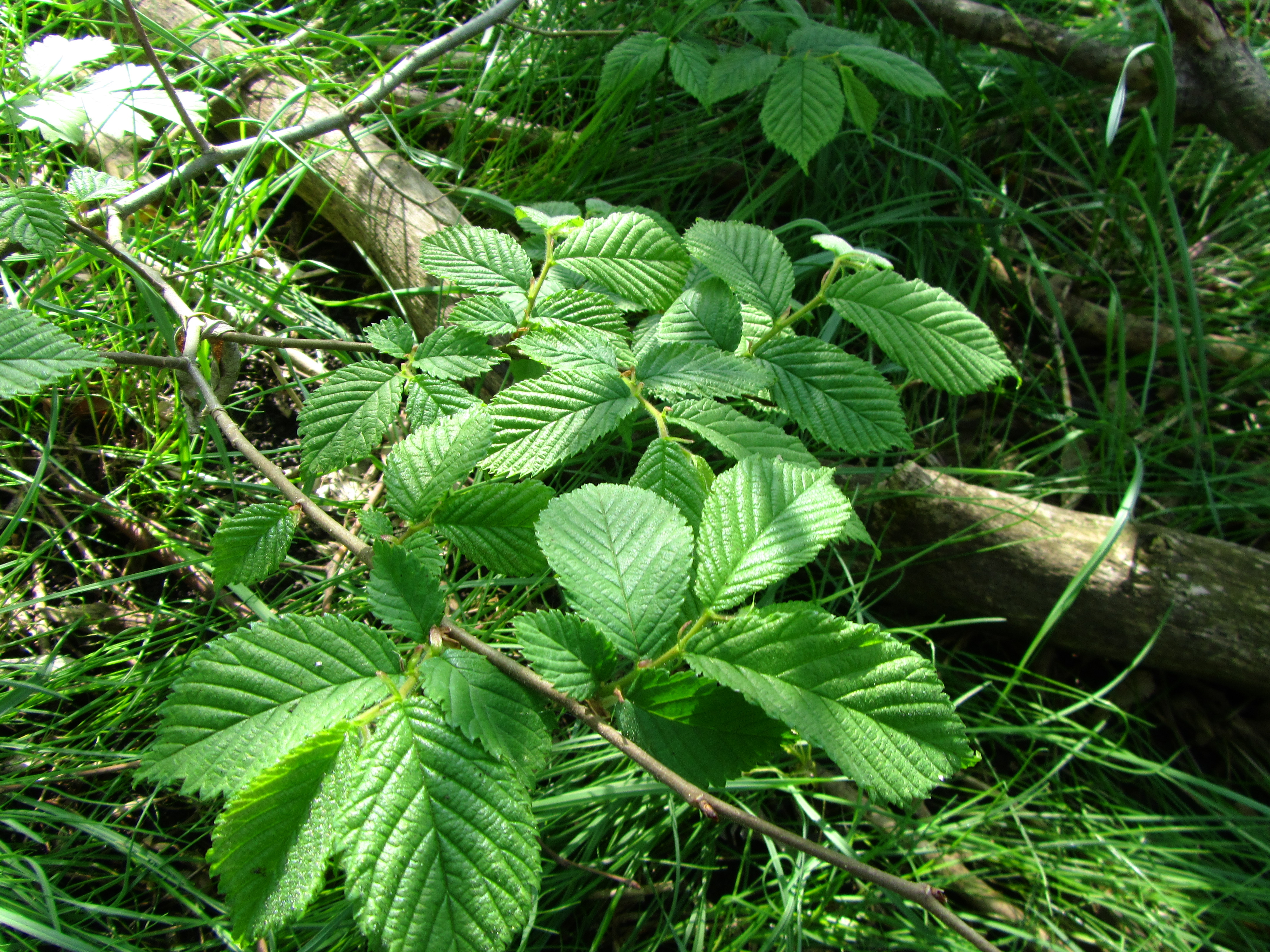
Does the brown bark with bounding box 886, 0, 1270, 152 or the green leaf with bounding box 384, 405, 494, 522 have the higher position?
the brown bark with bounding box 886, 0, 1270, 152

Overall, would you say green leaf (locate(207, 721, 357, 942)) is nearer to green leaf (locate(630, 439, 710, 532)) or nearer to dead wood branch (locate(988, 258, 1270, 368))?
green leaf (locate(630, 439, 710, 532))

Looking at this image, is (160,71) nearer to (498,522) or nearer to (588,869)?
(498,522)

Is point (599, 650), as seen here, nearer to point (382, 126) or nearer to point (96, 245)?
point (96, 245)

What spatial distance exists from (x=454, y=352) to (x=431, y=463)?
0.21 m

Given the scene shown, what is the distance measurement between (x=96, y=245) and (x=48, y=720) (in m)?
0.71

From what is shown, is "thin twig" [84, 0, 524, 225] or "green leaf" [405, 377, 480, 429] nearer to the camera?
"green leaf" [405, 377, 480, 429]

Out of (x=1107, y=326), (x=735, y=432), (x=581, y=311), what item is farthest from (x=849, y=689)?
(x=1107, y=326)

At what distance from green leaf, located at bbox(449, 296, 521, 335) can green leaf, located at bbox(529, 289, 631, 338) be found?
37mm

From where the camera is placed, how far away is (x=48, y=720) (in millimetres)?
1080

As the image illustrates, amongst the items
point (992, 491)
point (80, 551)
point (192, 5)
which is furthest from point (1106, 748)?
point (192, 5)

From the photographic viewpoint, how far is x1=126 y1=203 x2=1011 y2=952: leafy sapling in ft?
1.87

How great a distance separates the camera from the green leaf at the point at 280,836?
56cm

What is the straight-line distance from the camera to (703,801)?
56 centimetres

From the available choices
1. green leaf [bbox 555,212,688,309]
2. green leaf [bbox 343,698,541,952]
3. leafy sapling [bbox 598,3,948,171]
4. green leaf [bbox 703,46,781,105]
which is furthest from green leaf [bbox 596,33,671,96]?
green leaf [bbox 343,698,541,952]
